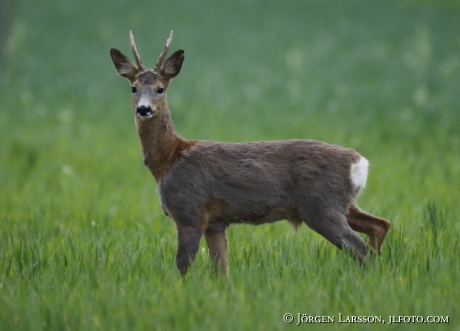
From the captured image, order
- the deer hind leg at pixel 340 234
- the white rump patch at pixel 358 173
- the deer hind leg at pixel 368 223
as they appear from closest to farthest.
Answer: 1. the deer hind leg at pixel 340 234
2. the white rump patch at pixel 358 173
3. the deer hind leg at pixel 368 223

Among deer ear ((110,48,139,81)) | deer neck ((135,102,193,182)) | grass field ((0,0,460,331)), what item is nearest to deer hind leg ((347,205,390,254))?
grass field ((0,0,460,331))

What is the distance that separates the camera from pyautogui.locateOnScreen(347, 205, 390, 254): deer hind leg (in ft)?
18.4

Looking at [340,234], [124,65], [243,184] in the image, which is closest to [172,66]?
[124,65]

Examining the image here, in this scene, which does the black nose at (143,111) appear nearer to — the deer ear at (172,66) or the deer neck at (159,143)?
the deer neck at (159,143)

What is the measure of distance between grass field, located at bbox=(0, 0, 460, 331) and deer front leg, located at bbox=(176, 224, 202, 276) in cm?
18

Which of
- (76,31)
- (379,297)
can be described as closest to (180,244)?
(379,297)

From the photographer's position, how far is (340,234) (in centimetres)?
521

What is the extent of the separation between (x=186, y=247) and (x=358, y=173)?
1396 millimetres

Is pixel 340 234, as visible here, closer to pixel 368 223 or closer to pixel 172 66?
pixel 368 223

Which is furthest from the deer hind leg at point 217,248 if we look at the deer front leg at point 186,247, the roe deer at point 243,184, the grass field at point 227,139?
the deer front leg at point 186,247

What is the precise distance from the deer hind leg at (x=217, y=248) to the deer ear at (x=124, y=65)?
1.44 meters

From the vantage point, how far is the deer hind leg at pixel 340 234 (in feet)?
17.1

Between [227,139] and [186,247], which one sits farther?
[227,139]

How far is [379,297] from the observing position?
14.5 ft
